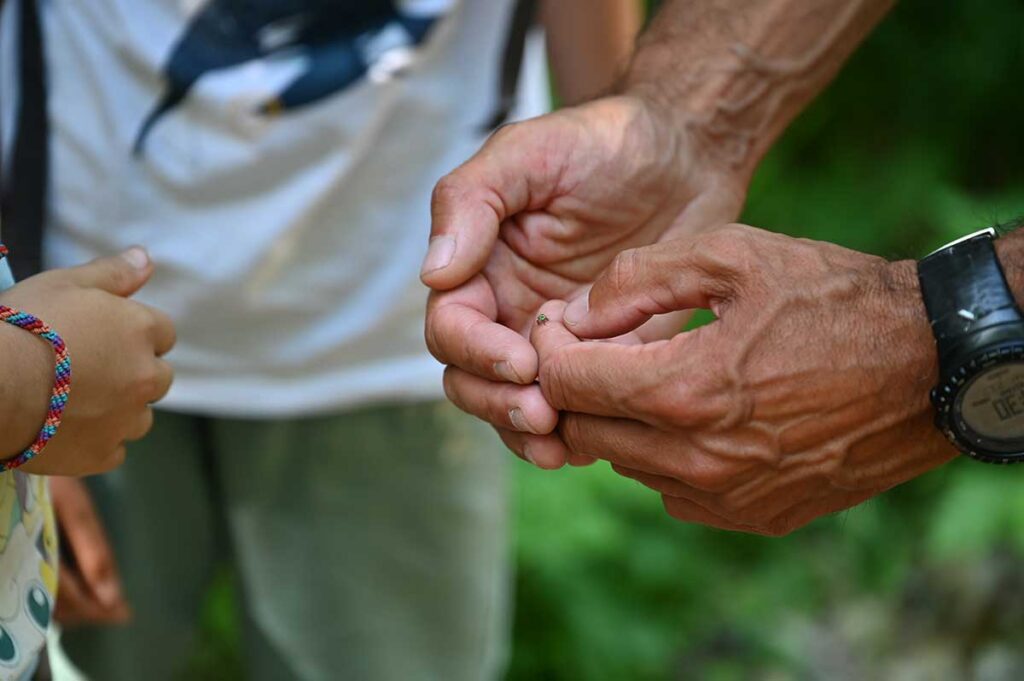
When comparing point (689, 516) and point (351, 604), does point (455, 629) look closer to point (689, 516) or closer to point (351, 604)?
point (351, 604)

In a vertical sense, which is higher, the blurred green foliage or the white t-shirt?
the white t-shirt

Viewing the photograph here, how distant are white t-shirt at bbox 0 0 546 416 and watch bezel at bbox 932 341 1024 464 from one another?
68cm

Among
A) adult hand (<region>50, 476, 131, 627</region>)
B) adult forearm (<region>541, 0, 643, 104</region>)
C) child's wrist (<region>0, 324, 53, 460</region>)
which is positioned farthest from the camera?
adult forearm (<region>541, 0, 643, 104</region>)

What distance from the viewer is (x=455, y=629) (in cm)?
168

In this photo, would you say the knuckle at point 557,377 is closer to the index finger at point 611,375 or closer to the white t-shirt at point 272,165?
the index finger at point 611,375

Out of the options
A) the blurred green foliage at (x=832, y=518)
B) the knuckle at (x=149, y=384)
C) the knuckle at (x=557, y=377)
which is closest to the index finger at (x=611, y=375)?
the knuckle at (x=557, y=377)

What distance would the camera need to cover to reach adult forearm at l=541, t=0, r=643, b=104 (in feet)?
5.52

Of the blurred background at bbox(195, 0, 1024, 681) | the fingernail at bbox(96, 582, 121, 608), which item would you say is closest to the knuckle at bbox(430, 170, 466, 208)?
the fingernail at bbox(96, 582, 121, 608)

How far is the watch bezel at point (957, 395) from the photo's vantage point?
979 millimetres

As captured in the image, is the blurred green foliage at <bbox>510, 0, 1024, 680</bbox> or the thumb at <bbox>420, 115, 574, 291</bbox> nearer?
the thumb at <bbox>420, 115, 574, 291</bbox>

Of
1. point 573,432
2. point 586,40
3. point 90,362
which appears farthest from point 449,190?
point 586,40

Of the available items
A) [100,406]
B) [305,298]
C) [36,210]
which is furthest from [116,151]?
[100,406]

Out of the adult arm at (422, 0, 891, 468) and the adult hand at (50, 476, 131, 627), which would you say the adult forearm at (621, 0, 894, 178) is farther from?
the adult hand at (50, 476, 131, 627)

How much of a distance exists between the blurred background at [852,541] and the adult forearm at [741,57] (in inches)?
40.5
